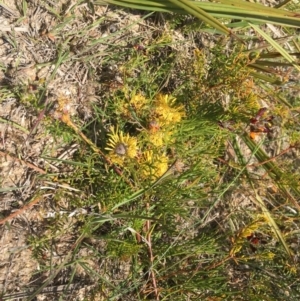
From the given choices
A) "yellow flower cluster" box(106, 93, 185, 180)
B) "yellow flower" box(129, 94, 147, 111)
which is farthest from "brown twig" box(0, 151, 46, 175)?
"yellow flower" box(129, 94, 147, 111)

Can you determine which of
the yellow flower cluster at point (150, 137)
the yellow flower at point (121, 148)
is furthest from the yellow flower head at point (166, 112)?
the yellow flower at point (121, 148)

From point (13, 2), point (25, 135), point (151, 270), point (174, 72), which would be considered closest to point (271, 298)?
point (151, 270)

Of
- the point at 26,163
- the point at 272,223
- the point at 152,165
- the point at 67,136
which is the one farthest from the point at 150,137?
the point at 272,223

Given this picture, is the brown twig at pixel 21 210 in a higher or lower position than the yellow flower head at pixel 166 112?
lower

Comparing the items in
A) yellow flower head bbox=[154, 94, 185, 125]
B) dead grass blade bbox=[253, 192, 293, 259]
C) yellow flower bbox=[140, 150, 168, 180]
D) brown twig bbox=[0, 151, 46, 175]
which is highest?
yellow flower head bbox=[154, 94, 185, 125]

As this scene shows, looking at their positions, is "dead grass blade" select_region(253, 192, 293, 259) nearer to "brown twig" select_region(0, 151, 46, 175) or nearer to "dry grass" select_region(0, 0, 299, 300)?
"dry grass" select_region(0, 0, 299, 300)

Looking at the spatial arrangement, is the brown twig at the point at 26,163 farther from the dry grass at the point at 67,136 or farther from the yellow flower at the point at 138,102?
the yellow flower at the point at 138,102
